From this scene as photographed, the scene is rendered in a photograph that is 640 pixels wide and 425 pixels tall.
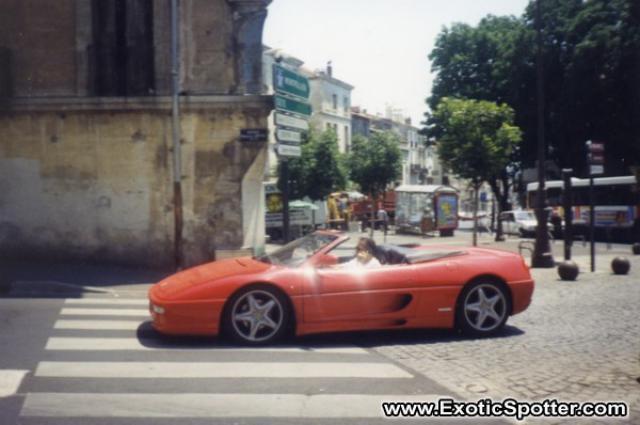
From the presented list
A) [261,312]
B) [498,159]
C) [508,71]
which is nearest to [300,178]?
[508,71]

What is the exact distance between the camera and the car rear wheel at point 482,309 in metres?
8.12

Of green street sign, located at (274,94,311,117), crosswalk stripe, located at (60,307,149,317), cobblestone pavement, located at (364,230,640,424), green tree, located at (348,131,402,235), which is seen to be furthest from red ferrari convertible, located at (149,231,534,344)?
green tree, located at (348,131,402,235)

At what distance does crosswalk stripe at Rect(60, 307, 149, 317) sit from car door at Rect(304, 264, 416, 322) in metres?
2.97

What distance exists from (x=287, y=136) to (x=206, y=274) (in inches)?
162

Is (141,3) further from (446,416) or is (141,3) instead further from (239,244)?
(446,416)

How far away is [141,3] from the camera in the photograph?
51.9ft

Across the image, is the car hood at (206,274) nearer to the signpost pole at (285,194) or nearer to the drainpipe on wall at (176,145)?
the signpost pole at (285,194)

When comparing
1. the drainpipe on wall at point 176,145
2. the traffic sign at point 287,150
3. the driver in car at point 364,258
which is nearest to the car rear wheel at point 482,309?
the driver in car at point 364,258

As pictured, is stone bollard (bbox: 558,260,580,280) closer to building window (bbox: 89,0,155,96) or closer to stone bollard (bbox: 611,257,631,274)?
stone bollard (bbox: 611,257,631,274)

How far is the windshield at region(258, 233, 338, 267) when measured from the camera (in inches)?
313

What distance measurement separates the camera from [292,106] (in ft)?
38.1

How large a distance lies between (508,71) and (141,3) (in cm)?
3138

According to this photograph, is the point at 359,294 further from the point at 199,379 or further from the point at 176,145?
the point at 176,145

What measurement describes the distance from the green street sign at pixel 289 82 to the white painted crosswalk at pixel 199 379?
4615 mm
